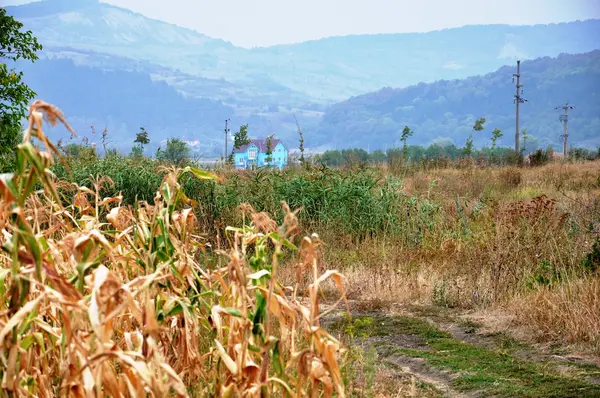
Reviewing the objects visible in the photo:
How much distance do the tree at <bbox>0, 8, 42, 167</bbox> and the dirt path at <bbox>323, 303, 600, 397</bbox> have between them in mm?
8587

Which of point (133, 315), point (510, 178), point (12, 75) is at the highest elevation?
point (12, 75)

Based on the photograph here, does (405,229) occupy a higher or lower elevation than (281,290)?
lower

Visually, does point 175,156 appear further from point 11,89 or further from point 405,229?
point 405,229

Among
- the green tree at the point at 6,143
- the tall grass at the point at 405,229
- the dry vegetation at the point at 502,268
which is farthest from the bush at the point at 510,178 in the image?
the green tree at the point at 6,143

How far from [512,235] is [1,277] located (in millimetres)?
6130

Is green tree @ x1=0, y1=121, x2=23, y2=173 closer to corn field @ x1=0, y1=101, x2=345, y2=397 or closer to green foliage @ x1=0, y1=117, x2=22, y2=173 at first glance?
green foliage @ x1=0, y1=117, x2=22, y2=173

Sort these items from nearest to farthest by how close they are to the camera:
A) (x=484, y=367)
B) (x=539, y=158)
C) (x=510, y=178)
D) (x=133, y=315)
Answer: (x=133, y=315) → (x=484, y=367) → (x=510, y=178) → (x=539, y=158)

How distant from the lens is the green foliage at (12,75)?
44.3ft

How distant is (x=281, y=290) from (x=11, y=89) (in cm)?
1188

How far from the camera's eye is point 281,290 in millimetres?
3160

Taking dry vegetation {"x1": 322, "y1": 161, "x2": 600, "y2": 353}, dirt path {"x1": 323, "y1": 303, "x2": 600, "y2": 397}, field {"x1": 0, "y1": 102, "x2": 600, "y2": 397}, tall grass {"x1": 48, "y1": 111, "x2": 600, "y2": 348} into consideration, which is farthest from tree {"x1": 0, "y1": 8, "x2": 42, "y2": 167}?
dirt path {"x1": 323, "y1": 303, "x2": 600, "y2": 397}

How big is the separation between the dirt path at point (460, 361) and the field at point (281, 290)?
0.02 m

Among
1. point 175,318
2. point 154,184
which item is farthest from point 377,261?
point 175,318

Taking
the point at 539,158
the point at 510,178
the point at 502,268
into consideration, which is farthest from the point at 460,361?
the point at 539,158
